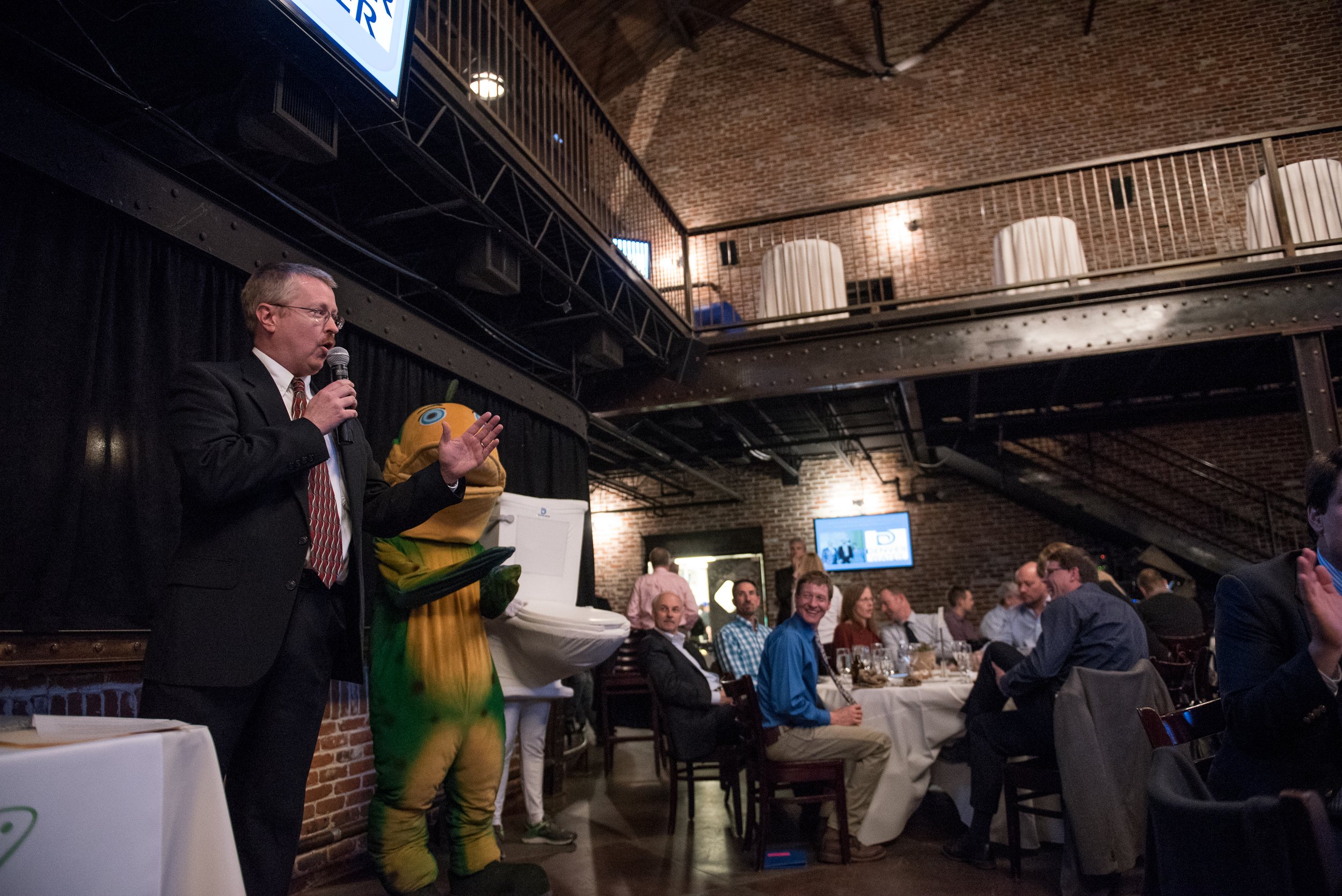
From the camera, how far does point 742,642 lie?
5.22m

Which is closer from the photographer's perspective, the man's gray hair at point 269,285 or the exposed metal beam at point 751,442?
the man's gray hair at point 269,285

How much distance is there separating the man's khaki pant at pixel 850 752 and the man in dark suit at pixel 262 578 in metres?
2.46

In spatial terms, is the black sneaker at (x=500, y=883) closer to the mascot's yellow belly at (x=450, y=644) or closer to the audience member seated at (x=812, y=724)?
the mascot's yellow belly at (x=450, y=644)

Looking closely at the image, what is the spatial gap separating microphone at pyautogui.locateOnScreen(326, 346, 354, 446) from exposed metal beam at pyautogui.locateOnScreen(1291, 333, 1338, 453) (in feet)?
20.2

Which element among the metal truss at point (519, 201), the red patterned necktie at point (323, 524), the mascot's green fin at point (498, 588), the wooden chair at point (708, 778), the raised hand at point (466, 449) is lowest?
the wooden chair at point (708, 778)

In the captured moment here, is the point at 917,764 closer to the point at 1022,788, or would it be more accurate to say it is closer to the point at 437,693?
the point at 1022,788

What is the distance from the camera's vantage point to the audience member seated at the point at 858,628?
6.48 m

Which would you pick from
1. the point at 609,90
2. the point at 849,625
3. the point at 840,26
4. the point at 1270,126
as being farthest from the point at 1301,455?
the point at 609,90

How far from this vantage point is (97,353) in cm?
275

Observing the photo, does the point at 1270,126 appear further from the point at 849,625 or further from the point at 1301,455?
the point at 849,625

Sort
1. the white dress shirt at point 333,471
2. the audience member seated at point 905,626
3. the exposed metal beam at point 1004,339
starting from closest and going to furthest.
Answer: the white dress shirt at point 333,471 < the exposed metal beam at point 1004,339 < the audience member seated at point 905,626

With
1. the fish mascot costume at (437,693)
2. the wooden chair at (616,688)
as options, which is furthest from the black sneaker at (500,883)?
the wooden chair at (616,688)

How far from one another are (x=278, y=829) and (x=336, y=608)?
44cm

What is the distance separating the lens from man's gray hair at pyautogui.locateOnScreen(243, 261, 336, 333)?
1829 millimetres
